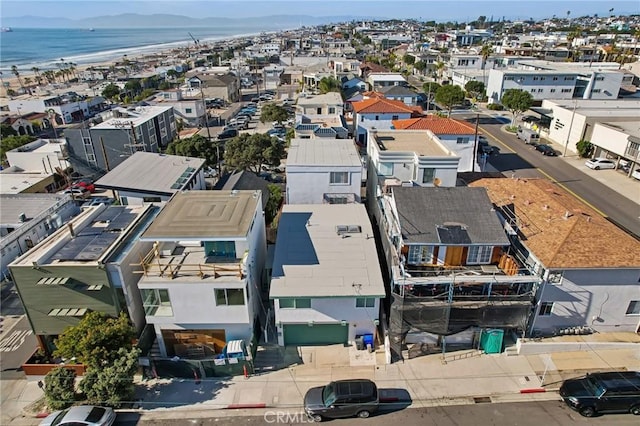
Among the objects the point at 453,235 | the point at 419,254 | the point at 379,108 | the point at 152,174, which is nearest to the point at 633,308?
the point at 453,235

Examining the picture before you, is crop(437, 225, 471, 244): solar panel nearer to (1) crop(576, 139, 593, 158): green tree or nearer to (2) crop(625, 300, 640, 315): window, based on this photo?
(2) crop(625, 300, 640, 315): window

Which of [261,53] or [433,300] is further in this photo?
[261,53]

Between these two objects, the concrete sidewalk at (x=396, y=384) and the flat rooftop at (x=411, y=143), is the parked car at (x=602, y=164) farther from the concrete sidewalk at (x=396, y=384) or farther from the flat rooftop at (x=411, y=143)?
the concrete sidewalk at (x=396, y=384)

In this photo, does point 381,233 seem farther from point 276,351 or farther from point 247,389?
point 247,389

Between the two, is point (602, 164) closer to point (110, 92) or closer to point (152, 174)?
point (152, 174)

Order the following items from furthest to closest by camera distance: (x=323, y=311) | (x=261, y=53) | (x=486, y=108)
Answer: (x=261, y=53), (x=486, y=108), (x=323, y=311)

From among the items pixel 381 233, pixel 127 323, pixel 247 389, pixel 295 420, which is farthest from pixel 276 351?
pixel 381 233

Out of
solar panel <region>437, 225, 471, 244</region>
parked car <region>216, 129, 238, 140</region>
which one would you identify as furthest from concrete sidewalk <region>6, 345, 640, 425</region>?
parked car <region>216, 129, 238, 140</region>

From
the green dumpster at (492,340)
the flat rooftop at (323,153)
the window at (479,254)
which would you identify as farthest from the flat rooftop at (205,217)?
the green dumpster at (492,340)
